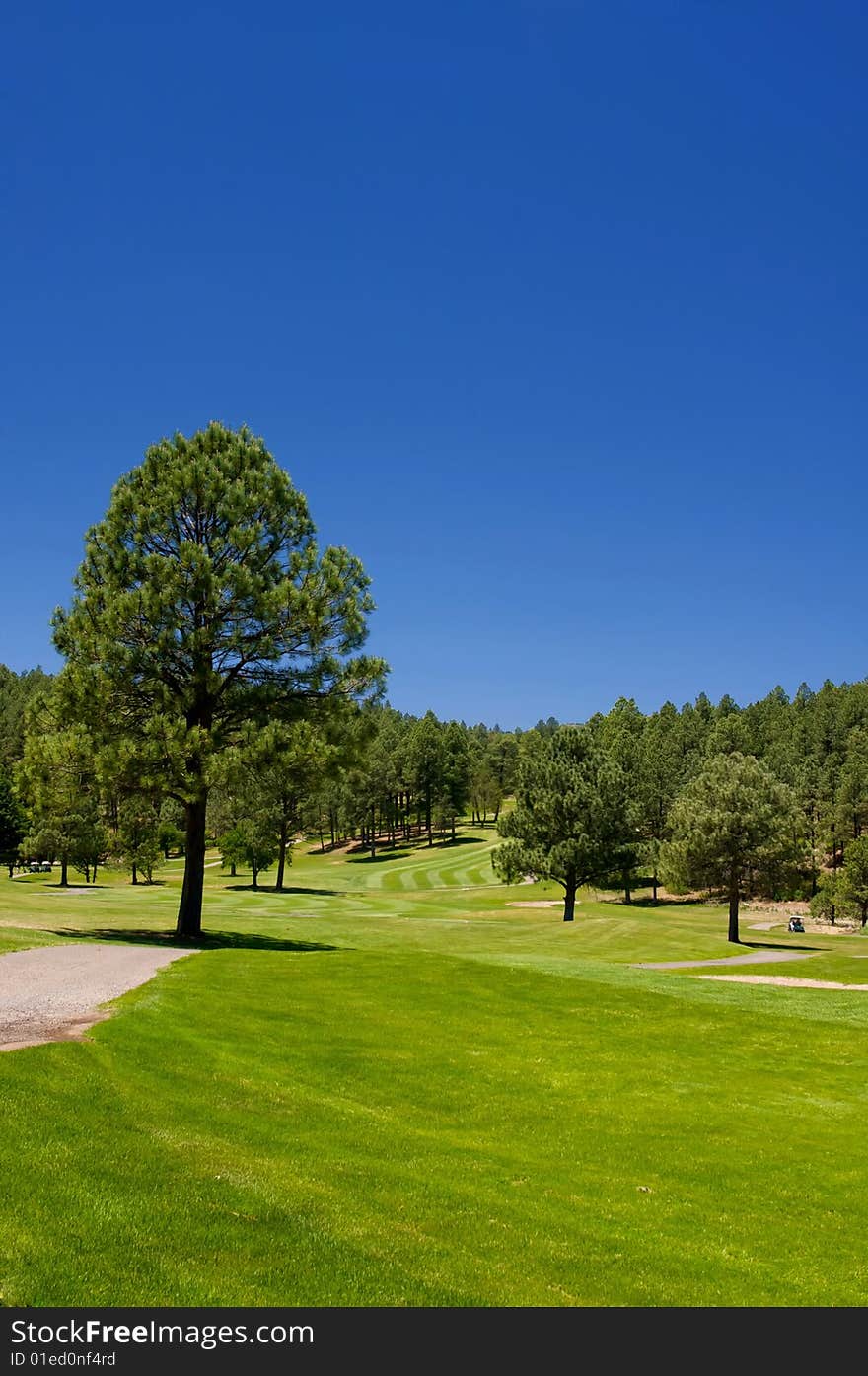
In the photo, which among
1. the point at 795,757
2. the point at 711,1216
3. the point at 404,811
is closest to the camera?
the point at 711,1216

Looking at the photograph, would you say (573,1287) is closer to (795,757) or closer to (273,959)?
(273,959)

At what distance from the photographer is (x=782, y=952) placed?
152ft

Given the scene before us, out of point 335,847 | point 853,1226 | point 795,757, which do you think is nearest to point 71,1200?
point 853,1226

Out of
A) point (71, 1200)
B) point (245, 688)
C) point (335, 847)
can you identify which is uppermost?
point (245, 688)

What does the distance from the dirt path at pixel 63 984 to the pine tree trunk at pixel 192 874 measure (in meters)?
5.12

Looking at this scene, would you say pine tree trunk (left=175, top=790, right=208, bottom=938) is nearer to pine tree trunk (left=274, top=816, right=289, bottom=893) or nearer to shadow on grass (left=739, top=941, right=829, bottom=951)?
shadow on grass (left=739, top=941, right=829, bottom=951)

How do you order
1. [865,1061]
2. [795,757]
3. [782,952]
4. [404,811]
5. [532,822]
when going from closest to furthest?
[865,1061], [782,952], [532,822], [795,757], [404,811]

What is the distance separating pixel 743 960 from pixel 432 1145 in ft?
113

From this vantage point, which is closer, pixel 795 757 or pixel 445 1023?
pixel 445 1023

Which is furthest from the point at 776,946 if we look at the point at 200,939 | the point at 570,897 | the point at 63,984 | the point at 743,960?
the point at 63,984

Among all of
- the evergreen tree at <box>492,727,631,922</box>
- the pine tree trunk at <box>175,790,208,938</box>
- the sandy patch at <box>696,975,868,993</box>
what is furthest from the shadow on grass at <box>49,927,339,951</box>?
the evergreen tree at <box>492,727,631,922</box>

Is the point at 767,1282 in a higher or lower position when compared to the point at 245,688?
lower

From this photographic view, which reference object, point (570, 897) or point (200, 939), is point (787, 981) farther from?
point (570, 897)
